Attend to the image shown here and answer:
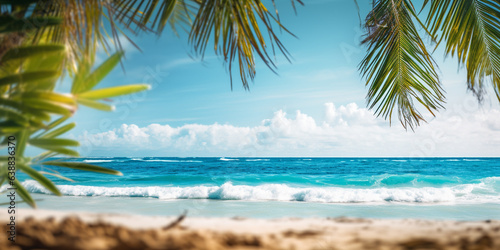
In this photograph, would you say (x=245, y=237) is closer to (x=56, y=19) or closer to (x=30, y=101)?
(x=30, y=101)

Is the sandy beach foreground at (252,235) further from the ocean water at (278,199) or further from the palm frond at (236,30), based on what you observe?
the ocean water at (278,199)

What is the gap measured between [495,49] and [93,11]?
3925 millimetres

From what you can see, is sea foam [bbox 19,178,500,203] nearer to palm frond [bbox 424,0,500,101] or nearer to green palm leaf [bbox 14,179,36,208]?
palm frond [bbox 424,0,500,101]

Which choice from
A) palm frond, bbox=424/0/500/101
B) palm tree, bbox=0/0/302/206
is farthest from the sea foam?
palm tree, bbox=0/0/302/206

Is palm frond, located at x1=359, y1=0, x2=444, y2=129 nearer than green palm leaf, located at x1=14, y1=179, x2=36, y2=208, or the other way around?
green palm leaf, located at x1=14, y1=179, x2=36, y2=208

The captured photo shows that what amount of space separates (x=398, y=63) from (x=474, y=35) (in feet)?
2.72

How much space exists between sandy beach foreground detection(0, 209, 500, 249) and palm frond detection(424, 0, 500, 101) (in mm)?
2568

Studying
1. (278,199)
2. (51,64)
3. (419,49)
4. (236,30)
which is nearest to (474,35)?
(419,49)

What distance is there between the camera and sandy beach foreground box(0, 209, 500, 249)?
1.20m

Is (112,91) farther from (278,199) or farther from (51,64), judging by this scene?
(278,199)

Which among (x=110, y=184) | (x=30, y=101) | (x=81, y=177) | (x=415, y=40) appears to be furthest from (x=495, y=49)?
(x=81, y=177)

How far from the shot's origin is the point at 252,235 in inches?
53.8

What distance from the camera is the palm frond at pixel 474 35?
344 cm

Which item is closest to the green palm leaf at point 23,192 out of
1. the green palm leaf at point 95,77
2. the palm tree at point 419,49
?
the green palm leaf at point 95,77
